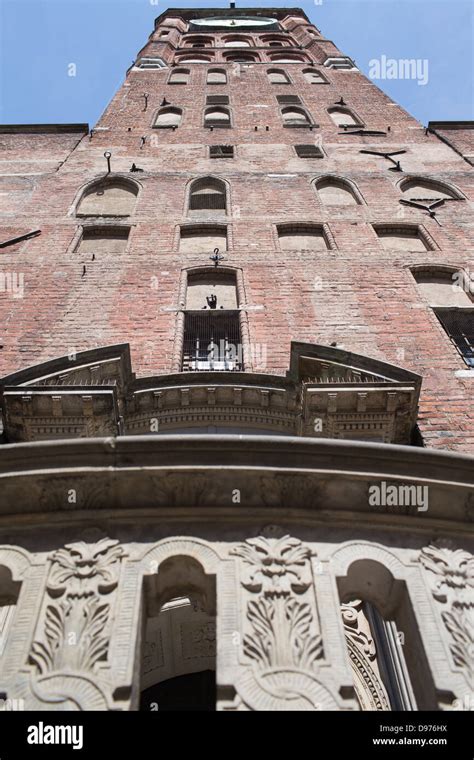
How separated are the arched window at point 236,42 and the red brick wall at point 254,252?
16.4m

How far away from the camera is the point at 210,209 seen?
14.1 meters

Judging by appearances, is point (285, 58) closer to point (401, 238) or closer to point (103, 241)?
point (401, 238)

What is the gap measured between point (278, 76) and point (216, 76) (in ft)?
8.21

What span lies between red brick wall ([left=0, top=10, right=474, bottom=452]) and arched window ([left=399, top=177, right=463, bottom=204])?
0.39m

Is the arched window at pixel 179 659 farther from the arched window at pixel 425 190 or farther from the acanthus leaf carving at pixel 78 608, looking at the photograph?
the arched window at pixel 425 190

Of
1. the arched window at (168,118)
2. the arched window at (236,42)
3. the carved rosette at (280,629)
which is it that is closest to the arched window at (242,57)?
the arched window at (236,42)

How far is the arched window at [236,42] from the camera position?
34938 mm

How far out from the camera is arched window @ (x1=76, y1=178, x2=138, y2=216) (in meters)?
14.0

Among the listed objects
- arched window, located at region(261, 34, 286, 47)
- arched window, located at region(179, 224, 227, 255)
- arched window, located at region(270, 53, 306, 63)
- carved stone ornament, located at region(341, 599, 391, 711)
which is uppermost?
arched window, located at region(261, 34, 286, 47)

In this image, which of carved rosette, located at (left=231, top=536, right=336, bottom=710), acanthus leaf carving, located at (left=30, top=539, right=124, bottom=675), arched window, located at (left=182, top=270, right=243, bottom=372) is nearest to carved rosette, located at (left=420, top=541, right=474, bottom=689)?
carved rosette, located at (left=231, top=536, right=336, bottom=710)

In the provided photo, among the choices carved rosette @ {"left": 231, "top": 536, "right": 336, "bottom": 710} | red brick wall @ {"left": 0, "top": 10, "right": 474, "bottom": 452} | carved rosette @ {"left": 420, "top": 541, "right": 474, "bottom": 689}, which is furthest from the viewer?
red brick wall @ {"left": 0, "top": 10, "right": 474, "bottom": 452}

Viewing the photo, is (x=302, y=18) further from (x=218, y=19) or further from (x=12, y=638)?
(x=12, y=638)

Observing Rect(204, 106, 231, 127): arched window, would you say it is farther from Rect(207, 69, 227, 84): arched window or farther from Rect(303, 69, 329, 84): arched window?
Rect(303, 69, 329, 84): arched window

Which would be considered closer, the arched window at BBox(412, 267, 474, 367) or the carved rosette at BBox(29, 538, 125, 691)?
the carved rosette at BBox(29, 538, 125, 691)
